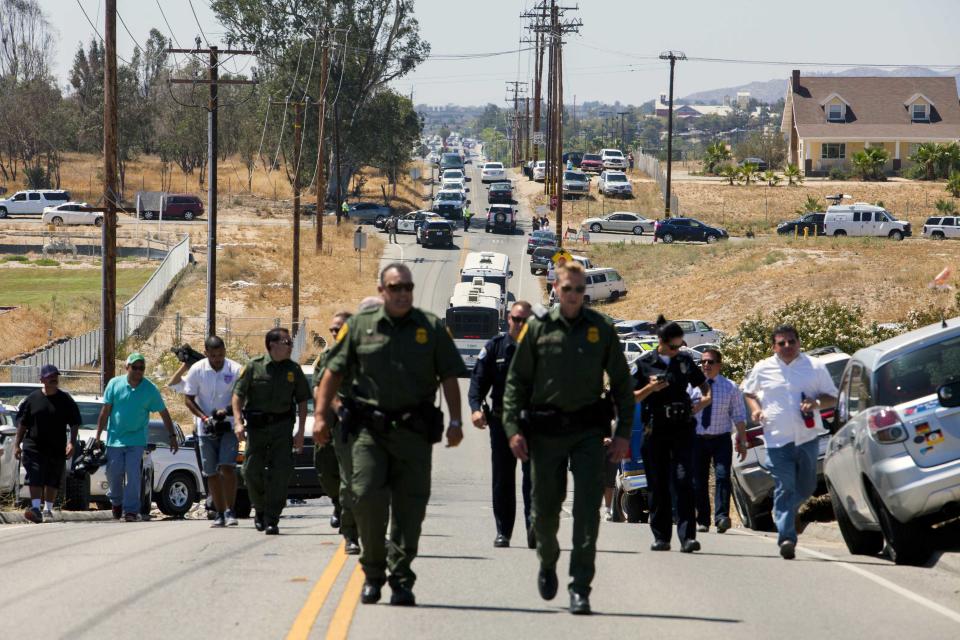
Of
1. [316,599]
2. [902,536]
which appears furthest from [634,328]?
[316,599]

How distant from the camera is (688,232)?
7150cm

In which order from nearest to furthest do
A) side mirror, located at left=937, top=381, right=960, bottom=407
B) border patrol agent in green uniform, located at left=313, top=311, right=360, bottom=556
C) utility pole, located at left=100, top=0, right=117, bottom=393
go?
1. border patrol agent in green uniform, located at left=313, top=311, right=360, bottom=556
2. side mirror, located at left=937, top=381, right=960, bottom=407
3. utility pole, located at left=100, top=0, right=117, bottom=393

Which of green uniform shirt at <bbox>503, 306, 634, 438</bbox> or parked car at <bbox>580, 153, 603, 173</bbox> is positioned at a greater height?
parked car at <bbox>580, 153, 603, 173</bbox>

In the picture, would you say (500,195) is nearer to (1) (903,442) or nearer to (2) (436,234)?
(2) (436,234)

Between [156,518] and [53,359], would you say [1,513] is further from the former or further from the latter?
[53,359]

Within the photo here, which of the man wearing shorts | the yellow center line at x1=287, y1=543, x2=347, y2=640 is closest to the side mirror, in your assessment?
the yellow center line at x1=287, y1=543, x2=347, y2=640

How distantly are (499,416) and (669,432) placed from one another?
140cm

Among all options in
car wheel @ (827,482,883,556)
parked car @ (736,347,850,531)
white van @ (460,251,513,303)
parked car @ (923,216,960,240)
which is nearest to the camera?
car wheel @ (827,482,883,556)

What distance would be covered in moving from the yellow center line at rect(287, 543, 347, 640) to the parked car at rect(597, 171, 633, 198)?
3291 inches

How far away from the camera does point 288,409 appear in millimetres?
11680

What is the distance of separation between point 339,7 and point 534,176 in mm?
25659

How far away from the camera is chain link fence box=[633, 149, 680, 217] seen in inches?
3324

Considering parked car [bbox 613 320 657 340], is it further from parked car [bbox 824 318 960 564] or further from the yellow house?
the yellow house

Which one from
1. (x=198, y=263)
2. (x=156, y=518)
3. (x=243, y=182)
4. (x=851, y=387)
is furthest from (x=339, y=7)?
(x=851, y=387)
